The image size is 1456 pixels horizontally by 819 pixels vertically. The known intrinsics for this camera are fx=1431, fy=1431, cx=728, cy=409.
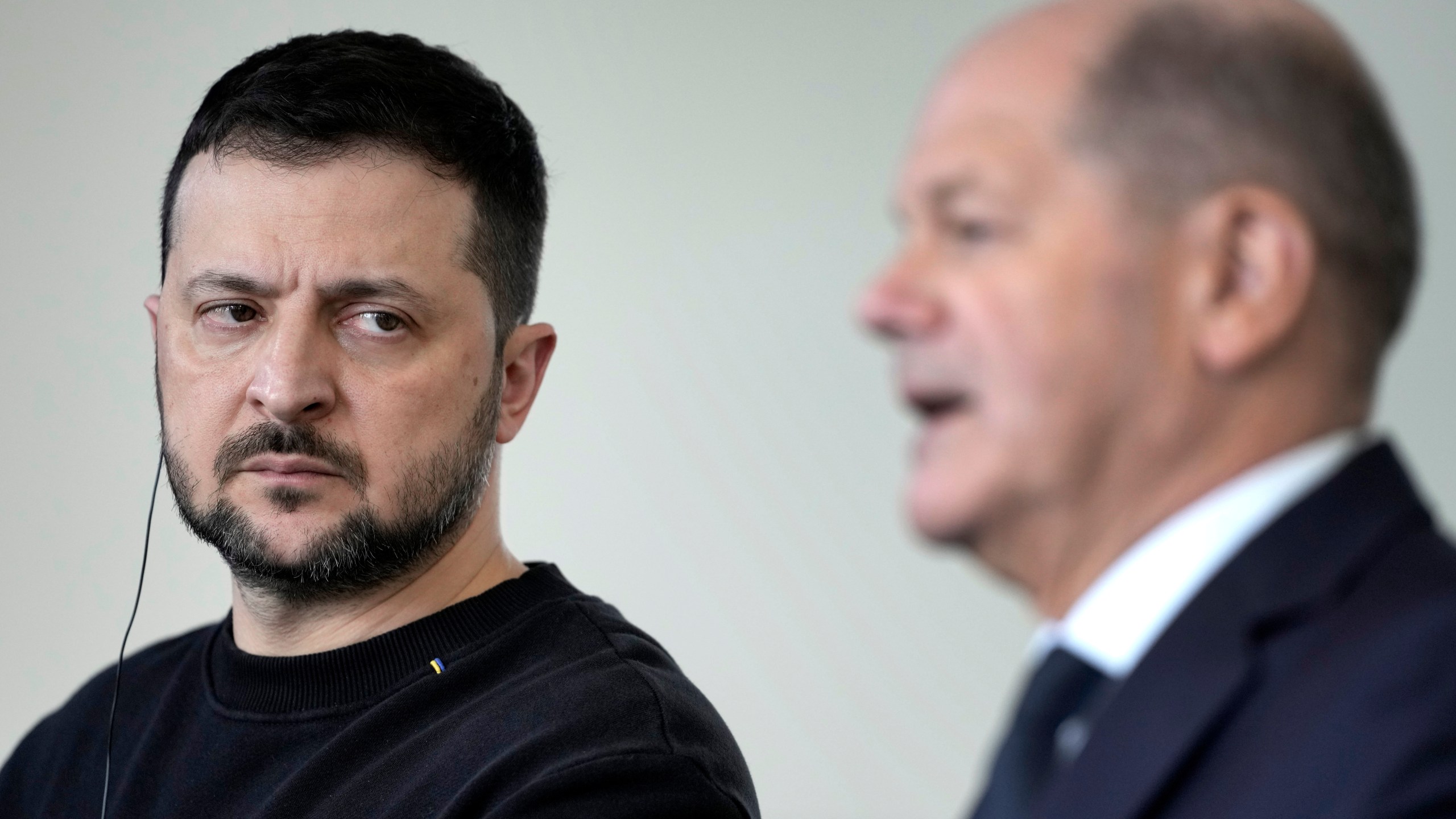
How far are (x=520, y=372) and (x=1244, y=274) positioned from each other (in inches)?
46.1

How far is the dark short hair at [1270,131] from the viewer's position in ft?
2.61

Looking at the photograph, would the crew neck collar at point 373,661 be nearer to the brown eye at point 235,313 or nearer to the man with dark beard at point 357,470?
the man with dark beard at point 357,470

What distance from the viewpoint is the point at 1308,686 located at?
28.4 inches

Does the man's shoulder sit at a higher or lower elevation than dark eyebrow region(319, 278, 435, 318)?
lower

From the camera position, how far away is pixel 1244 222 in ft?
2.59

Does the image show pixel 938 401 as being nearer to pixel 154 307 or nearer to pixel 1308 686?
pixel 1308 686

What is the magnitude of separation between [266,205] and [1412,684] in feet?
4.33

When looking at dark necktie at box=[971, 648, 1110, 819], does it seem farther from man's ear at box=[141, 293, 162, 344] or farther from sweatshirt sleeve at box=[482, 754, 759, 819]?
man's ear at box=[141, 293, 162, 344]

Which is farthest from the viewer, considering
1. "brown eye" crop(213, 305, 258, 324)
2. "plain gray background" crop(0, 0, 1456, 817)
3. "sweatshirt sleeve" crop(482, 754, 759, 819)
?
"plain gray background" crop(0, 0, 1456, 817)

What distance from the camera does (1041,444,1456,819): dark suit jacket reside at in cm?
68

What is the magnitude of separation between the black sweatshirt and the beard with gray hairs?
0.25 ft

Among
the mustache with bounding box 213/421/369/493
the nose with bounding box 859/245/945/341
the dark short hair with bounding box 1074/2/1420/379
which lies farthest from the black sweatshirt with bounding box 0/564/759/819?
the dark short hair with bounding box 1074/2/1420/379

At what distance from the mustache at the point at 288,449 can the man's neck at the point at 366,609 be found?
158 mm

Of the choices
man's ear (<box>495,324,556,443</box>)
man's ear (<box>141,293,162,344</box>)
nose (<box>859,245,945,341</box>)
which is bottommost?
nose (<box>859,245,945,341</box>)
